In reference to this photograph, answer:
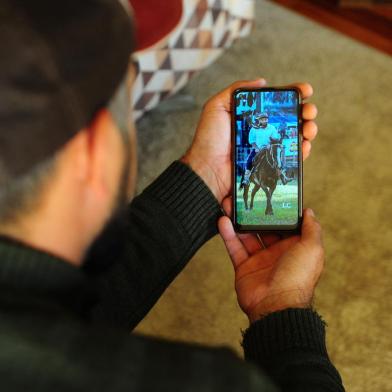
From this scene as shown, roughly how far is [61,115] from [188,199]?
1.40ft

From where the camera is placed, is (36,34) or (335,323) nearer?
(36,34)

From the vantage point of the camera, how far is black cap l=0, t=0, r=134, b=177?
0.44 meters

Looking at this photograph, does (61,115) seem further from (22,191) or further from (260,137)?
(260,137)

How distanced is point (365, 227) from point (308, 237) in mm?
493

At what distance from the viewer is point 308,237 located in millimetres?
880

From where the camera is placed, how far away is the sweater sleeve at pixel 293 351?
2.15ft

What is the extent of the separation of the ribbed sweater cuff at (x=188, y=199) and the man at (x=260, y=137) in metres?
0.08

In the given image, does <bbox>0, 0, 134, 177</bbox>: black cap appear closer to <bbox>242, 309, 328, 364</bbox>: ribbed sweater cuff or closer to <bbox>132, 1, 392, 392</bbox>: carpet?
<bbox>242, 309, 328, 364</bbox>: ribbed sweater cuff

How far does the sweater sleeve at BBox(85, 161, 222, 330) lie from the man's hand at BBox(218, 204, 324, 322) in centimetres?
6

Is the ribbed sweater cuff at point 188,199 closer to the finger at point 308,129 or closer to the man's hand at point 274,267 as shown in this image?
the man's hand at point 274,267

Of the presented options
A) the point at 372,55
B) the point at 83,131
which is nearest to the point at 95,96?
the point at 83,131

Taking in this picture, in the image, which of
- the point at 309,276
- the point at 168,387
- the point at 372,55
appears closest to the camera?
the point at 168,387

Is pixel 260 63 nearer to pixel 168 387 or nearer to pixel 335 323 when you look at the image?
pixel 335 323

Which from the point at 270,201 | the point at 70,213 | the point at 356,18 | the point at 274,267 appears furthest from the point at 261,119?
the point at 356,18
